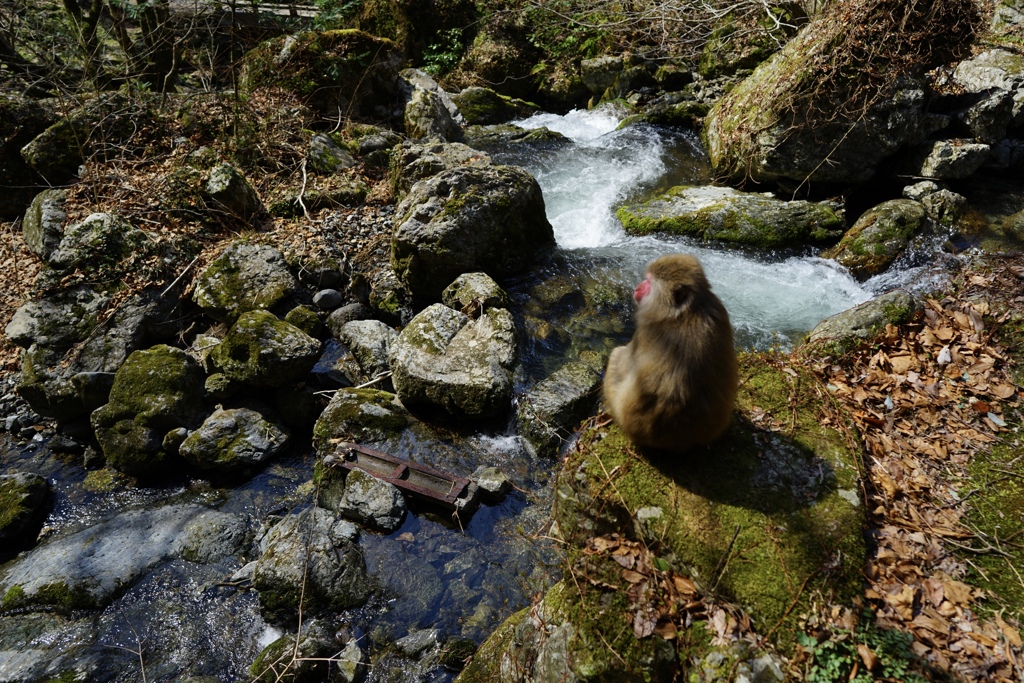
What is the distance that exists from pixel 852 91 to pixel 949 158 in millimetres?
1870

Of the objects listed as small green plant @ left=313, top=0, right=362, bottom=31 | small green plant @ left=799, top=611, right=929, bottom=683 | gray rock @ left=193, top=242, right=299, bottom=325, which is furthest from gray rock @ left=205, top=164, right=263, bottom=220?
small green plant @ left=799, top=611, right=929, bottom=683

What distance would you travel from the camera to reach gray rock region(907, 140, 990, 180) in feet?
27.3

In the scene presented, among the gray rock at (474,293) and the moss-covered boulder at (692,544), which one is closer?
the moss-covered boulder at (692,544)

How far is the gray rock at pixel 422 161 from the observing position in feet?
30.5

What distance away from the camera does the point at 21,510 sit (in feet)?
19.7

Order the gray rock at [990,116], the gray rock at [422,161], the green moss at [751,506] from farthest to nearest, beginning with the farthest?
the gray rock at [422,161]
the gray rock at [990,116]
the green moss at [751,506]

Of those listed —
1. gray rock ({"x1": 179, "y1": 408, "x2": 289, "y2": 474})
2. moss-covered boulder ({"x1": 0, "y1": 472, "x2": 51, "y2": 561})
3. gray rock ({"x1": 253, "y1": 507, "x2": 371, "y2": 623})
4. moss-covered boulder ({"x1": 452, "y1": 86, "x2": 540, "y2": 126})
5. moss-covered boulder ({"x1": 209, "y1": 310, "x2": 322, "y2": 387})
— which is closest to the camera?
gray rock ({"x1": 253, "y1": 507, "x2": 371, "y2": 623})

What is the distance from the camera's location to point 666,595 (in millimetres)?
2840

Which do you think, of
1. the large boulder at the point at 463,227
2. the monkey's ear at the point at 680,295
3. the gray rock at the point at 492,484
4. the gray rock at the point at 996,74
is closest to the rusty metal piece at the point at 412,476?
the gray rock at the point at 492,484

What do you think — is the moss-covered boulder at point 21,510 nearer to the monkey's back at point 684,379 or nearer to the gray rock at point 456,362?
the gray rock at point 456,362

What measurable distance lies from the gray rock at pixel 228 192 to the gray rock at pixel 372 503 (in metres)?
6.01

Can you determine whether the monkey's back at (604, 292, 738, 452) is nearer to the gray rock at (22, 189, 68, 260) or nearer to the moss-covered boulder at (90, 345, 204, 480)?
the moss-covered boulder at (90, 345, 204, 480)

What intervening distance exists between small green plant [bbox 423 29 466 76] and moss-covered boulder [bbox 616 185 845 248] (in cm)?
1040

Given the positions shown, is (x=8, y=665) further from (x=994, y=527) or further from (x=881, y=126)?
(x=881, y=126)
